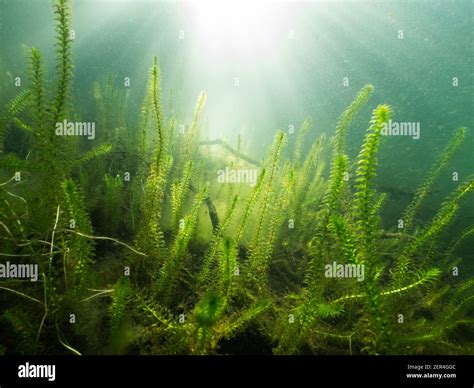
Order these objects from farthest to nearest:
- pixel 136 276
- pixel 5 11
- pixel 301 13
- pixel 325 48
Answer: pixel 325 48 → pixel 301 13 → pixel 5 11 → pixel 136 276

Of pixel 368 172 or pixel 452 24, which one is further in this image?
pixel 452 24

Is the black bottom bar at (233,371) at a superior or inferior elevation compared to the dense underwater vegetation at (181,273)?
inferior

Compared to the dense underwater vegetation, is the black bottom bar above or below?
below

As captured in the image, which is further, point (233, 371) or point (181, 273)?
point (181, 273)

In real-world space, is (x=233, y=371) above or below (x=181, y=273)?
below

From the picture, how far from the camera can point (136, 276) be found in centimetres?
287

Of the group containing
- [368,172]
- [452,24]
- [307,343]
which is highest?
[452,24]

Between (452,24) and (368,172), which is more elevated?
(452,24)

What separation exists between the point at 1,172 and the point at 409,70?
3068cm

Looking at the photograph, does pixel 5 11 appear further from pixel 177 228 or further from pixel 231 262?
pixel 231 262

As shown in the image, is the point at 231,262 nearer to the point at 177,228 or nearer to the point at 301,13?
the point at 177,228

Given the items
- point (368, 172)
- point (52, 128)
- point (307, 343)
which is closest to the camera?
point (368, 172)

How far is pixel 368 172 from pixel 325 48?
27883mm

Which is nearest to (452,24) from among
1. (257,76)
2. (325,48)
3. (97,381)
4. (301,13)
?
(325,48)
